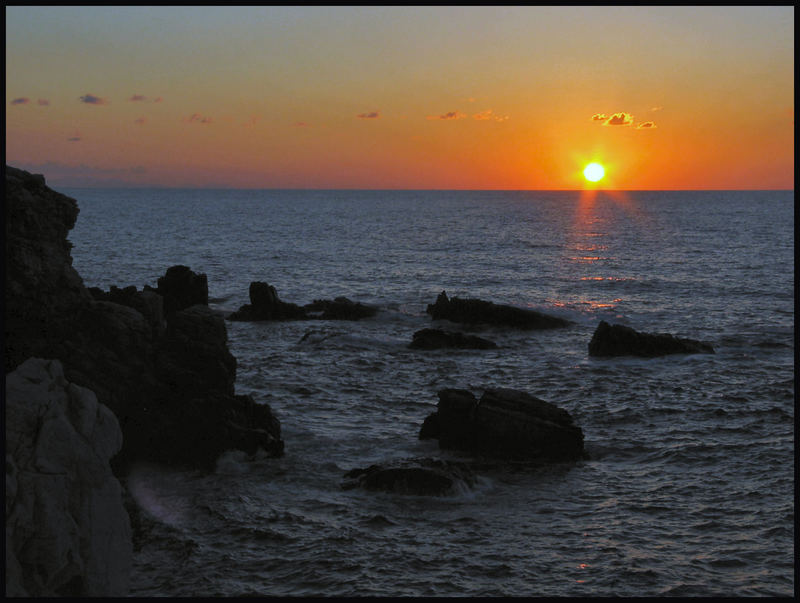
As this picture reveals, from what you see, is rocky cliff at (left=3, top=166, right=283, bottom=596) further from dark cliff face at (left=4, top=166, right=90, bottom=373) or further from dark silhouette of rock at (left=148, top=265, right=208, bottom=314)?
dark silhouette of rock at (left=148, top=265, right=208, bottom=314)

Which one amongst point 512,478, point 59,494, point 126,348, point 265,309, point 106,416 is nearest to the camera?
point 59,494

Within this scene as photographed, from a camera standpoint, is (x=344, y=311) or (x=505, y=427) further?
(x=344, y=311)

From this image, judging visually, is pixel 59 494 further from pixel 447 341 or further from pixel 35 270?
pixel 447 341

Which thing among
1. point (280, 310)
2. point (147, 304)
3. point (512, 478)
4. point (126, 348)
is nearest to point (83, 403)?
point (126, 348)

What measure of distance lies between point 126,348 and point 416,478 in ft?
35.5

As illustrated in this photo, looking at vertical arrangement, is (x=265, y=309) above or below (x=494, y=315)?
below

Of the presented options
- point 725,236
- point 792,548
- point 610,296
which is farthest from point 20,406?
point 725,236

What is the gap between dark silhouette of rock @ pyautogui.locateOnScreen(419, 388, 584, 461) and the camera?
2914cm

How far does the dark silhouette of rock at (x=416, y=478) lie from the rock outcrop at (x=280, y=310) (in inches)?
1262

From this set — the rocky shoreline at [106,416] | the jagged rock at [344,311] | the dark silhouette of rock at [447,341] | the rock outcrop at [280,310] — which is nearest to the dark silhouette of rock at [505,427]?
the rocky shoreline at [106,416]

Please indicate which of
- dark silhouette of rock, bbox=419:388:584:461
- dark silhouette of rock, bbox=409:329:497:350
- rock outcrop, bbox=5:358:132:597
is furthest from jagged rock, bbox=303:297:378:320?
rock outcrop, bbox=5:358:132:597

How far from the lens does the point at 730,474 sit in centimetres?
2831

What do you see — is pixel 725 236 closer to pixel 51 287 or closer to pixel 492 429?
pixel 492 429

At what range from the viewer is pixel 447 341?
48.2 metres
